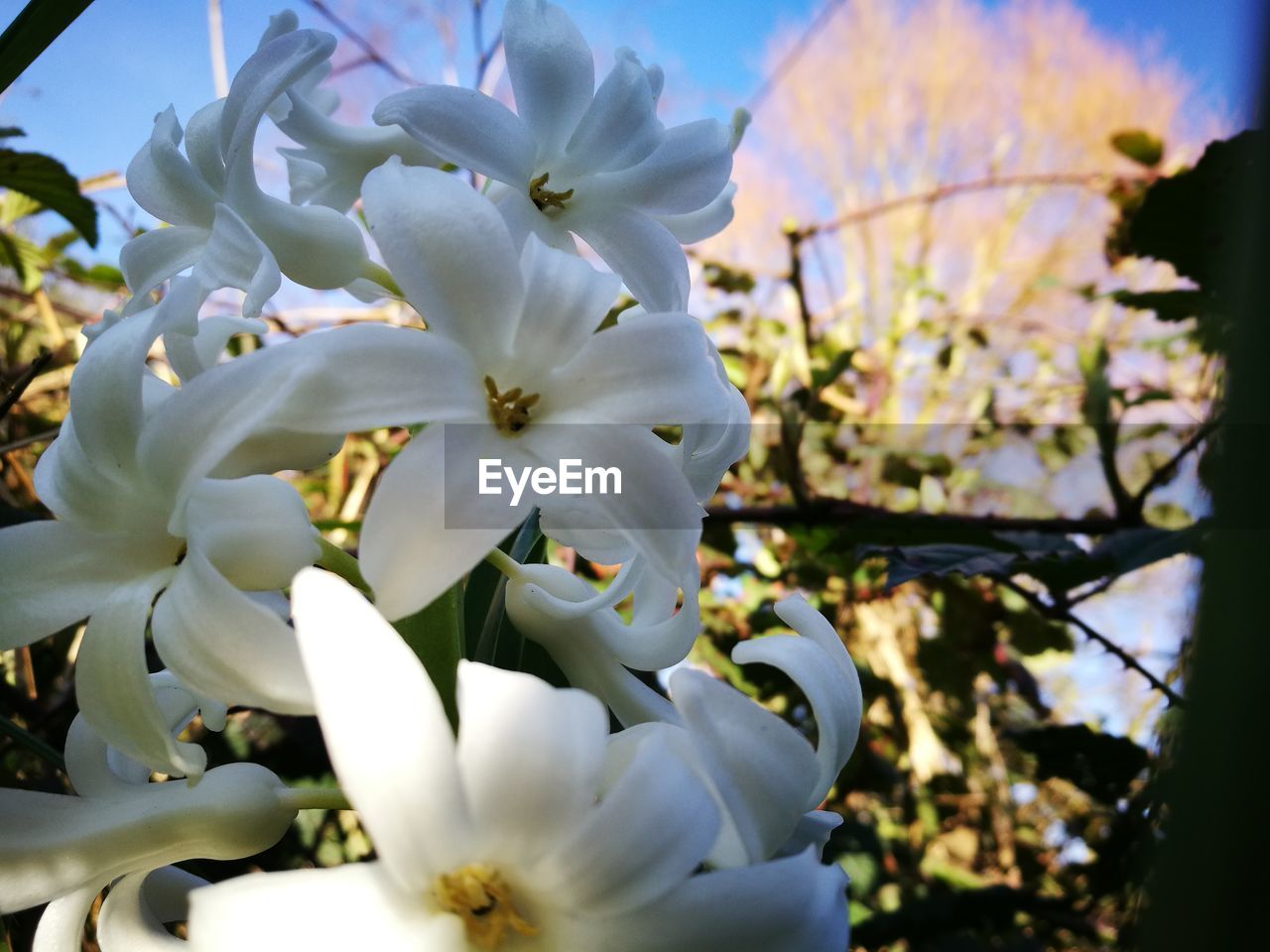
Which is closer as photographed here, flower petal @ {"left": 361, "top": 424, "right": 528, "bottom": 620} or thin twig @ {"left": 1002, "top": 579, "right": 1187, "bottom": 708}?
flower petal @ {"left": 361, "top": 424, "right": 528, "bottom": 620}

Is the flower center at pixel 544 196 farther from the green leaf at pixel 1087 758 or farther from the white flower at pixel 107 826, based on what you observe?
the green leaf at pixel 1087 758

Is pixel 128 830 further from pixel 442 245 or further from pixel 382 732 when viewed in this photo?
pixel 442 245

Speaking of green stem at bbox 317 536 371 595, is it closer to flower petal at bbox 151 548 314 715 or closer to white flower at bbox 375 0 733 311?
flower petal at bbox 151 548 314 715

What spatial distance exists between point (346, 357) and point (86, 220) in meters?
0.79

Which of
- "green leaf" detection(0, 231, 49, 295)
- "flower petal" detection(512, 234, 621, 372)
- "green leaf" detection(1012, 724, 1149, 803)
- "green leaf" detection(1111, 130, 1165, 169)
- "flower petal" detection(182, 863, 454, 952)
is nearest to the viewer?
"flower petal" detection(182, 863, 454, 952)

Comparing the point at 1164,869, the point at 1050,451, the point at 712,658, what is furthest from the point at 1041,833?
the point at 1164,869

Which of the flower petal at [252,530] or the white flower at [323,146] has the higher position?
the white flower at [323,146]

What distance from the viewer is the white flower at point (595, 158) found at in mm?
483

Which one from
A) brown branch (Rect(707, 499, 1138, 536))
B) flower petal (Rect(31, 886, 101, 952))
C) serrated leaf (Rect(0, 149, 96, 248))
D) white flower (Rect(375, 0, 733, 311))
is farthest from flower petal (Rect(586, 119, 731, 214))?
serrated leaf (Rect(0, 149, 96, 248))

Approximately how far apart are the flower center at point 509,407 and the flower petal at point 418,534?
0.05 meters

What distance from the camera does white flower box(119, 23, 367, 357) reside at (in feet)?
1.46

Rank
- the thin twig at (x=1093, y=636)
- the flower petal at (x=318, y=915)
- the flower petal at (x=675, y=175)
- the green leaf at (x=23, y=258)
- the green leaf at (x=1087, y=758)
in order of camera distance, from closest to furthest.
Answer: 1. the flower petal at (x=318, y=915)
2. the flower petal at (x=675, y=175)
3. the thin twig at (x=1093, y=636)
4. the green leaf at (x=1087, y=758)
5. the green leaf at (x=23, y=258)

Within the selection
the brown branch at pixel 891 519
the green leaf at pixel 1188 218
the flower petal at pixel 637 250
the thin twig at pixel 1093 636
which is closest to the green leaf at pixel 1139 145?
the green leaf at pixel 1188 218

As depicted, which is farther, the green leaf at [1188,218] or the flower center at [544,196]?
the green leaf at [1188,218]
